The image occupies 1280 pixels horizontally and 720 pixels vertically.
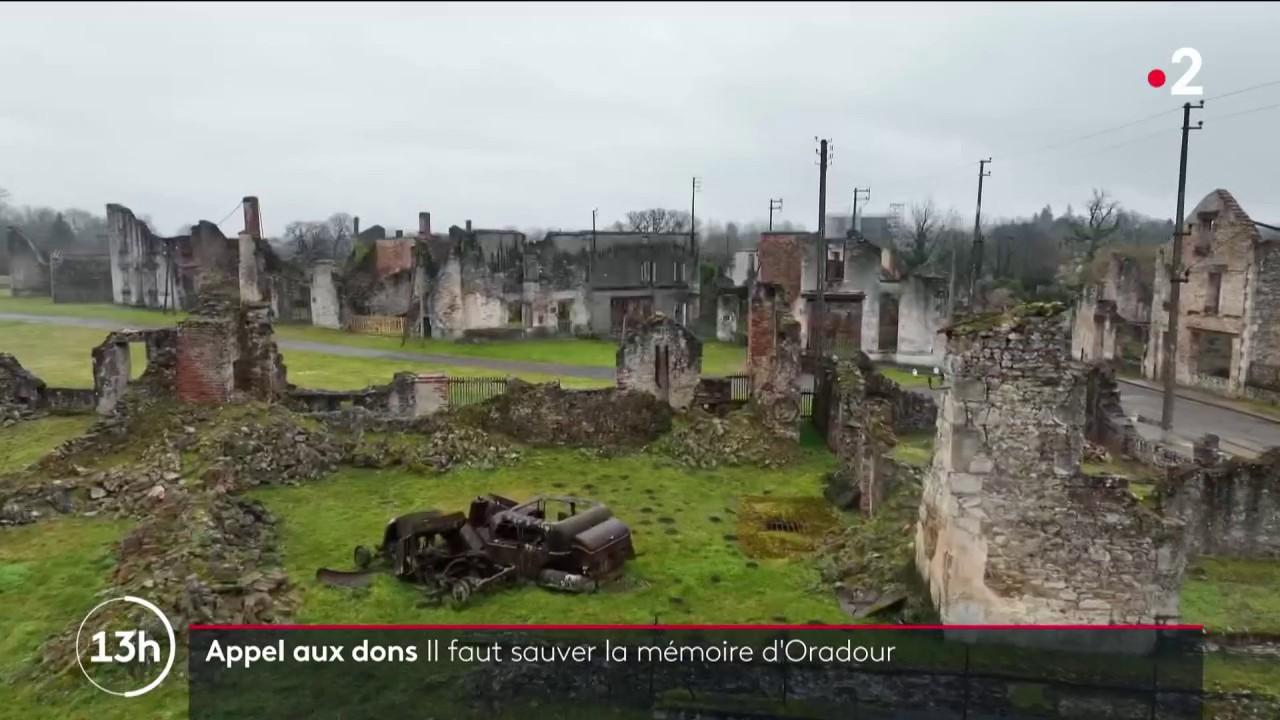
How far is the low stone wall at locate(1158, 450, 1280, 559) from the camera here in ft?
43.9

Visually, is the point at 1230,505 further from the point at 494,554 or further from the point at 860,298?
the point at 860,298

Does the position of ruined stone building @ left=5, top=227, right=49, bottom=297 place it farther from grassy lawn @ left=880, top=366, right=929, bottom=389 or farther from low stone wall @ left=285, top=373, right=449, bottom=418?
grassy lawn @ left=880, top=366, right=929, bottom=389

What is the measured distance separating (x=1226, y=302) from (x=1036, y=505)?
26.9 meters

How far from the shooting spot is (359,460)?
763 inches

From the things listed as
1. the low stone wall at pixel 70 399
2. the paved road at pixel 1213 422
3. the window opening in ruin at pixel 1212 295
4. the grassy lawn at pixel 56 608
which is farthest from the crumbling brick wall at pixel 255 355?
the window opening in ruin at pixel 1212 295

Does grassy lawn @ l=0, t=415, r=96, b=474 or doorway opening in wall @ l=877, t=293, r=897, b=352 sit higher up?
doorway opening in wall @ l=877, t=293, r=897, b=352

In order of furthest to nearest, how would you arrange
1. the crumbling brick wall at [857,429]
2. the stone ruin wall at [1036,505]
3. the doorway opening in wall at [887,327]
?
the doorway opening in wall at [887,327] < the crumbling brick wall at [857,429] < the stone ruin wall at [1036,505]

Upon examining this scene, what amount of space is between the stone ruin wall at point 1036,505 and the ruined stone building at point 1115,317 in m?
27.8

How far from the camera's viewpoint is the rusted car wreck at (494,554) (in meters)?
12.4

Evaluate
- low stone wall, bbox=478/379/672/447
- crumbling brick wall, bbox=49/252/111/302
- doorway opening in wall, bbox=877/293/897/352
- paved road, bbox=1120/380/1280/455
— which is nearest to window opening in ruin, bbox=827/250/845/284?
doorway opening in wall, bbox=877/293/897/352

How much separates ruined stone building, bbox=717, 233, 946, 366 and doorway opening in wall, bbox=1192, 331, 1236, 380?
31.3 feet

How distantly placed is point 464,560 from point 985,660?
7.20 metres

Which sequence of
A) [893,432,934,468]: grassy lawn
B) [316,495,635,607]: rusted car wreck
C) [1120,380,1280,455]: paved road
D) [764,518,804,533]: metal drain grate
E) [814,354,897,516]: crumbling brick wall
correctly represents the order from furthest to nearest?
[1120,380,1280,455]: paved road, [893,432,934,468]: grassy lawn, [764,518,804,533]: metal drain grate, [814,354,897,516]: crumbling brick wall, [316,495,635,607]: rusted car wreck

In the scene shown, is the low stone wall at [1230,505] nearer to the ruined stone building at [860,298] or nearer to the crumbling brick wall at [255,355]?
the crumbling brick wall at [255,355]
